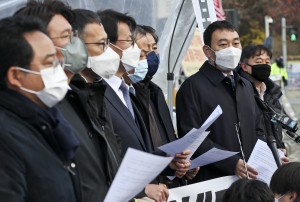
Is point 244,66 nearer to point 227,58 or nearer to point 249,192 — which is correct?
point 227,58

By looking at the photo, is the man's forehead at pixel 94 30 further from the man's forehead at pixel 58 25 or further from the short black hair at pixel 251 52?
the short black hair at pixel 251 52

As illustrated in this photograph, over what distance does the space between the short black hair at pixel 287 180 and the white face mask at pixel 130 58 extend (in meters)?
1.24

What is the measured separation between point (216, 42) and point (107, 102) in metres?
1.70

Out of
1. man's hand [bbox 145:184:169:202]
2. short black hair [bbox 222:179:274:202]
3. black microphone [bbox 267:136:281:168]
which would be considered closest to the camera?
short black hair [bbox 222:179:274:202]

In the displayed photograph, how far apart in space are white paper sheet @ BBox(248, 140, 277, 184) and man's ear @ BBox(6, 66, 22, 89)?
244cm

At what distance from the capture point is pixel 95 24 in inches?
154

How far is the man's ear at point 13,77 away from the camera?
109 inches

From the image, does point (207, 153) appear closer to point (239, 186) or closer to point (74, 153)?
point (239, 186)

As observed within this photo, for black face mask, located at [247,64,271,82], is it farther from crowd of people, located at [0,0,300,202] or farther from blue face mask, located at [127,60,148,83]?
→ blue face mask, located at [127,60,148,83]

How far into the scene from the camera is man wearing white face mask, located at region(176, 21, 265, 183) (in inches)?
197

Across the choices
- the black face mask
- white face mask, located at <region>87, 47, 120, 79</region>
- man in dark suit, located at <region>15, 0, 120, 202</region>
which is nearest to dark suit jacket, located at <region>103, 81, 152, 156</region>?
white face mask, located at <region>87, 47, 120, 79</region>

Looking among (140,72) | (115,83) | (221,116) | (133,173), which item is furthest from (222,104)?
(133,173)

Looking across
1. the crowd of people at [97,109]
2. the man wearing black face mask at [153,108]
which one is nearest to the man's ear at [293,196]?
the crowd of people at [97,109]

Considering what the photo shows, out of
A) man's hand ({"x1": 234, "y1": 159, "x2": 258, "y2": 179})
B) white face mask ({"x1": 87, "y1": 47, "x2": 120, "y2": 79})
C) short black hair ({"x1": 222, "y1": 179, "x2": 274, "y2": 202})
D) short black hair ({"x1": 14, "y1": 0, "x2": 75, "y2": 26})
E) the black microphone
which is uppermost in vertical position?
short black hair ({"x1": 14, "y1": 0, "x2": 75, "y2": 26})
